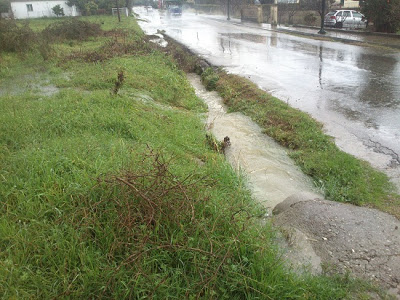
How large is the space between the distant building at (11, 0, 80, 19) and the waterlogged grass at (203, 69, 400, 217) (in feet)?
145

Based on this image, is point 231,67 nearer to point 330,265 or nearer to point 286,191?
point 286,191

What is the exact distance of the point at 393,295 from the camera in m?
3.13

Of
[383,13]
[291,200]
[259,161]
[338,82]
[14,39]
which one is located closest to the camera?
[291,200]

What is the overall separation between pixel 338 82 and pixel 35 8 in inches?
1810

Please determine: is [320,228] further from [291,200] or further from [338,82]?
[338,82]

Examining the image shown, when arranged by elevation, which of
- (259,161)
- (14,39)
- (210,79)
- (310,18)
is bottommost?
(259,161)

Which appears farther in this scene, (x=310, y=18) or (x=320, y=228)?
(x=310, y=18)

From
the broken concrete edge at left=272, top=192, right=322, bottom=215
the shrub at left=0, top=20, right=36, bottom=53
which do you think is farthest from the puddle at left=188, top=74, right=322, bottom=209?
the shrub at left=0, top=20, right=36, bottom=53

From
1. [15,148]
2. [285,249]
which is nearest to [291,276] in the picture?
[285,249]

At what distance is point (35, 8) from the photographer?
45562 mm

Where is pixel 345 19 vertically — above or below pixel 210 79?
above

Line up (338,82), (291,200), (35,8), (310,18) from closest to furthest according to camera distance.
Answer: (291,200), (338,82), (310,18), (35,8)

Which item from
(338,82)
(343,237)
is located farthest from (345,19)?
(343,237)

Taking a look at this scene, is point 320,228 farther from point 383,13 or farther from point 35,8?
point 35,8
